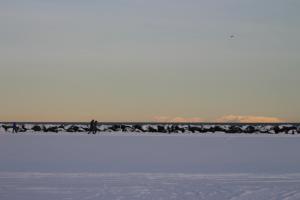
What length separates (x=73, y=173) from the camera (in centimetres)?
1357

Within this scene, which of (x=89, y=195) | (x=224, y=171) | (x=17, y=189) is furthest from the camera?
(x=224, y=171)

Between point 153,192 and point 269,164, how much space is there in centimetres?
699

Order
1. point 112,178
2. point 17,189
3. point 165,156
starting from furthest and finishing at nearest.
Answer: point 165,156
point 112,178
point 17,189

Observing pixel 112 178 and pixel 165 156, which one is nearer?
pixel 112 178

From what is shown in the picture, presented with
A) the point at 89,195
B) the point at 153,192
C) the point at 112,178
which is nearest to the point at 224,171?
the point at 112,178

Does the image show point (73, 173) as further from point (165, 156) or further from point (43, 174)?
point (165, 156)

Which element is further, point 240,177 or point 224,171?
point 224,171

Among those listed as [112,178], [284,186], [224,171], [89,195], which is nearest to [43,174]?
[112,178]

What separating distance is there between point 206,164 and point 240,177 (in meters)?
3.42

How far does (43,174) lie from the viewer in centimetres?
1336

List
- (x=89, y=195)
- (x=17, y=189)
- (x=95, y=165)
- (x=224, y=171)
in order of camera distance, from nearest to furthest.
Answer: (x=89, y=195) < (x=17, y=189) < (x=224, y=171) < (x=95, y=165)

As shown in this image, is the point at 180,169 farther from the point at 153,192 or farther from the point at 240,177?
the point at 153,192

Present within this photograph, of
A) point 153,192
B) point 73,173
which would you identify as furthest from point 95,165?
point 153,192

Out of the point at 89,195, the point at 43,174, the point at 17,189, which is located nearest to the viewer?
the point at 89,195
